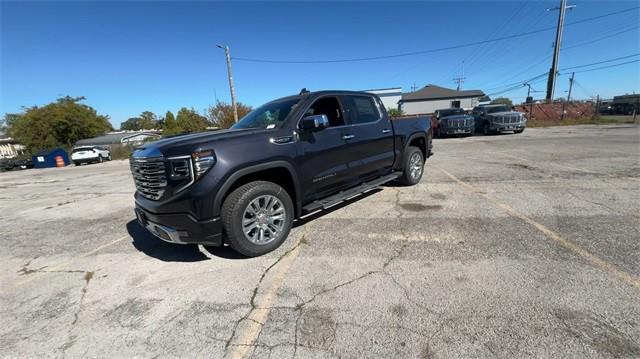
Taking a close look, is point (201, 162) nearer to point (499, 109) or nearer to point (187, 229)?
point (187, 229)

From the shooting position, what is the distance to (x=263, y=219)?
11.1 feet

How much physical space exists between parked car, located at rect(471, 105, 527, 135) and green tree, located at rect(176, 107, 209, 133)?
31.9 metres

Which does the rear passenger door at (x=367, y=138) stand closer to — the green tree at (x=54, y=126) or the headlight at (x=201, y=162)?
the headlight at (x=201, y=162)

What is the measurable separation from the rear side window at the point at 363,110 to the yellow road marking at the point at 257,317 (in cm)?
256

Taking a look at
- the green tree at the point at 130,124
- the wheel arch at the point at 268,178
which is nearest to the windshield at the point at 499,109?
the wheel arch at the point at 268,178

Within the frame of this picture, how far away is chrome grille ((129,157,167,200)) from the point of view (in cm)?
300

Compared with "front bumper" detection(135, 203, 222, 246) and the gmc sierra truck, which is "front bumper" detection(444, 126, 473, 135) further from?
"front bumper" detection(135, 203, 222, 246)

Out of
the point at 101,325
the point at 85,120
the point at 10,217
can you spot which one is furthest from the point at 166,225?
the point at 85,120

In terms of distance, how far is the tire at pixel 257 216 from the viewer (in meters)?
3.10

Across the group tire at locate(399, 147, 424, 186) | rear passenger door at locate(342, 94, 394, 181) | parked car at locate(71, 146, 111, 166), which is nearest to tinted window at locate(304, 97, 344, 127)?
rear passenger door at locate(342, 94, 394, 181)

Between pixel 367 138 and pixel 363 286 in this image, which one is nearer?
pixel 363 286

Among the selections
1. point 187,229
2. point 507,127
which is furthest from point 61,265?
point 507,127

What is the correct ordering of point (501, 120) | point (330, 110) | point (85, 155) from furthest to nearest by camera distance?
point (85, 155), point (501, 120), point (330, 110)

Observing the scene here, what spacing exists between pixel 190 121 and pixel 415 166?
4096 cm
